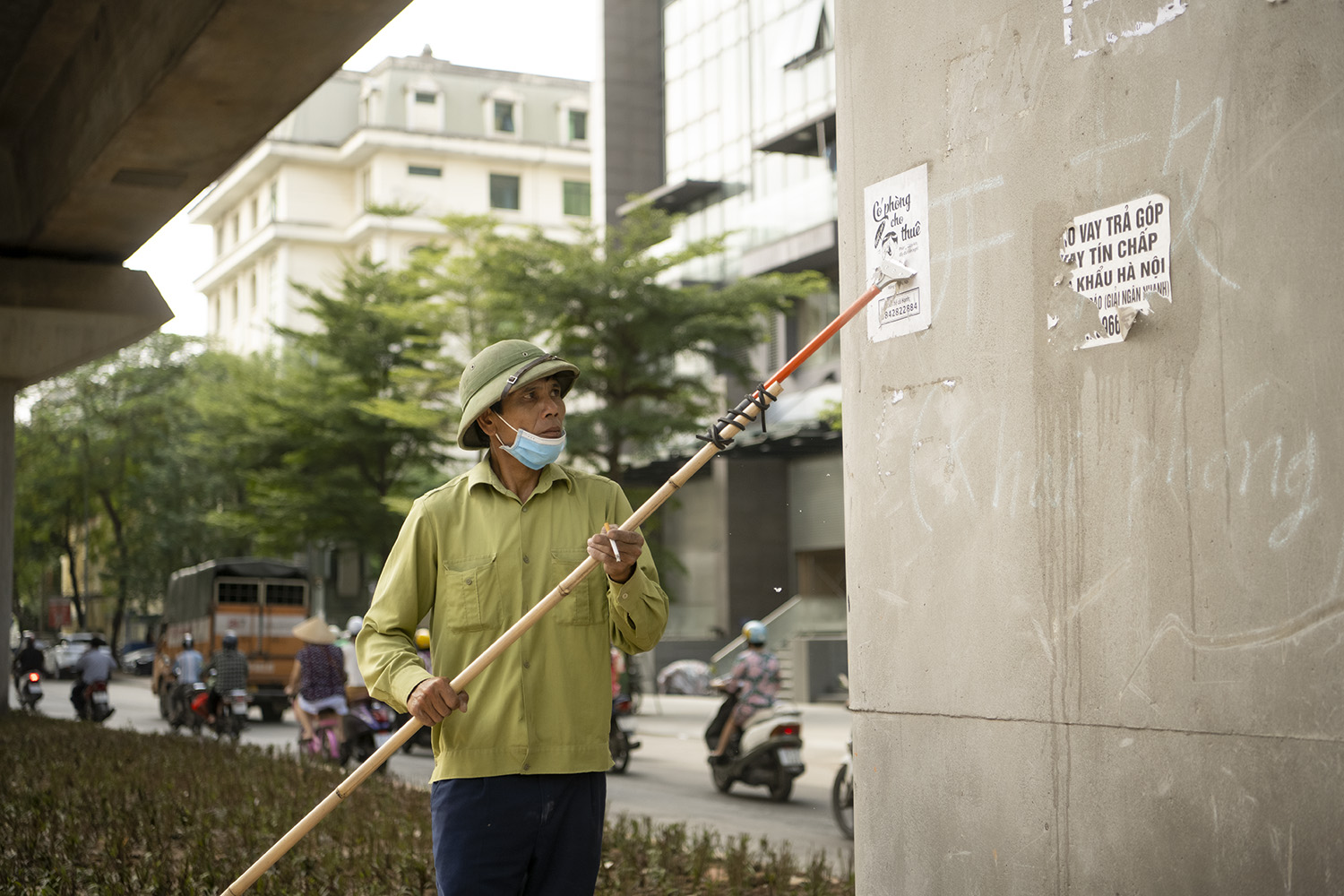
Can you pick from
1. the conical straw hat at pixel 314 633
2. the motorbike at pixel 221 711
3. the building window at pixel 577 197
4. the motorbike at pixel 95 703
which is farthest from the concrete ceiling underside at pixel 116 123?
the building window at pixel 577 197

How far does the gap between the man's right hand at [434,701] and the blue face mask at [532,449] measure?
1.85 feet

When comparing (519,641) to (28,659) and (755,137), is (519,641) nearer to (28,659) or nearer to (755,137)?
(28,659)

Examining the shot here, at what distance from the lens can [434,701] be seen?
3188 millimetres

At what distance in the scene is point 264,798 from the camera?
888 centimetres

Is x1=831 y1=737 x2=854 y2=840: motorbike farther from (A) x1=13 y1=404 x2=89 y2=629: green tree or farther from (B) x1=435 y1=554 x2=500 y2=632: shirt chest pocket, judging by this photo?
(A) x1=13 y1=404 x2=89 y2=629: green tree

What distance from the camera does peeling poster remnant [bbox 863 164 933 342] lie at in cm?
371

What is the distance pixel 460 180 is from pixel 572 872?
2701 inches

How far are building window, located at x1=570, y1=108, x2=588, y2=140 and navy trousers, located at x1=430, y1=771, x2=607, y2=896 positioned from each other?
2811 inches

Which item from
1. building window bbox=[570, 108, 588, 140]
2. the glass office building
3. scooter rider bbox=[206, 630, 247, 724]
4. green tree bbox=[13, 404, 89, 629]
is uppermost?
building window bbox=[570, 108, 588, 140]

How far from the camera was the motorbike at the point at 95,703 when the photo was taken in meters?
22.6

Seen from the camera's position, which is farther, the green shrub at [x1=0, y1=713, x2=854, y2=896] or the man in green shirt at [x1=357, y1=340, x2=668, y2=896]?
the green shrub at [x1=0, y1=713, x2=854, y2=896]

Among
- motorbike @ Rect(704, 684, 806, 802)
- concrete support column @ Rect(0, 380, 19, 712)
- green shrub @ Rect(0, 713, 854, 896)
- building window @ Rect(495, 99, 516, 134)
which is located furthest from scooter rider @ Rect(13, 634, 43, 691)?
building window @ Rect(495, 99, 516, 134)

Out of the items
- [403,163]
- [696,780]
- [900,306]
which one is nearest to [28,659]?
[696,780]

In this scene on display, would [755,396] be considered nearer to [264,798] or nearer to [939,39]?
[939,39]
